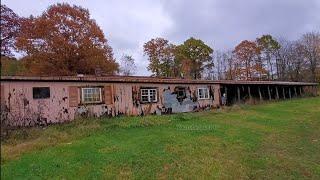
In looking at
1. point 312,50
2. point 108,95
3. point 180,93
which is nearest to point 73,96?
point 108,95

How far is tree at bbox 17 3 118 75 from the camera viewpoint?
38.3 m

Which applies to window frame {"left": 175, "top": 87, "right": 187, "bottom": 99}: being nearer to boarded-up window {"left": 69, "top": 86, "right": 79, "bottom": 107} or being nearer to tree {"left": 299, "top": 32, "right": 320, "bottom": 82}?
boarded-up window {"left": 69, "top": 86, "right": 79, "bottom": 107}

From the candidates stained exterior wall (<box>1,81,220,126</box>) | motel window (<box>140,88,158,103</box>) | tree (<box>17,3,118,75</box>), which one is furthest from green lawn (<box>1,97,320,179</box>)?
Result: tree (<box>17,3,118,75</box>)

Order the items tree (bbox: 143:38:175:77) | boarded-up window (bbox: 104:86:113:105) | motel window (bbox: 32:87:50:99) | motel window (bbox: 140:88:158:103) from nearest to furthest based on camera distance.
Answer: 1. motel window (bbox: 32:87:50:99)
2. boarded-up window (bbox: 104:86:113:105)
3. motel window (bbox: 140:88:158:103)
4. tree (bbox: 143:38:175:77)

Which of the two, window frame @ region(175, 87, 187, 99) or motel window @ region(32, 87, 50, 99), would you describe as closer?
motel window @ region(32, 87, 50, 99)

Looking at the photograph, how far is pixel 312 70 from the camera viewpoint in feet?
216

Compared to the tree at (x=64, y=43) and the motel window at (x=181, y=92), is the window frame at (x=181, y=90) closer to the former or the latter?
the motel window at (x=181, y=92)

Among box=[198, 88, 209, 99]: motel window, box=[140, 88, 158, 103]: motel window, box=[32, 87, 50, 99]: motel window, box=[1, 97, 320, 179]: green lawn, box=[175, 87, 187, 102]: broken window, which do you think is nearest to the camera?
box=[1, 97, 320, 179]: green lawn

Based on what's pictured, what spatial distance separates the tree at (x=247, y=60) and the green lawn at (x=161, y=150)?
4205 centimetres

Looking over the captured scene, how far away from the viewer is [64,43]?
38.9 meters

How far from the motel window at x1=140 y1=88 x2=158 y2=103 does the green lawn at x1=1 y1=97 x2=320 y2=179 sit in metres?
3.91

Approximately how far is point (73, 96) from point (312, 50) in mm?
56547

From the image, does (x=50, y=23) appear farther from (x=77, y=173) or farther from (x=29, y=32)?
(x=77, y=173)

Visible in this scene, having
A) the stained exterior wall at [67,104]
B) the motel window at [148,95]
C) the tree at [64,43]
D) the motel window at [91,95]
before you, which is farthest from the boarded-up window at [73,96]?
the tree at [64,43]
